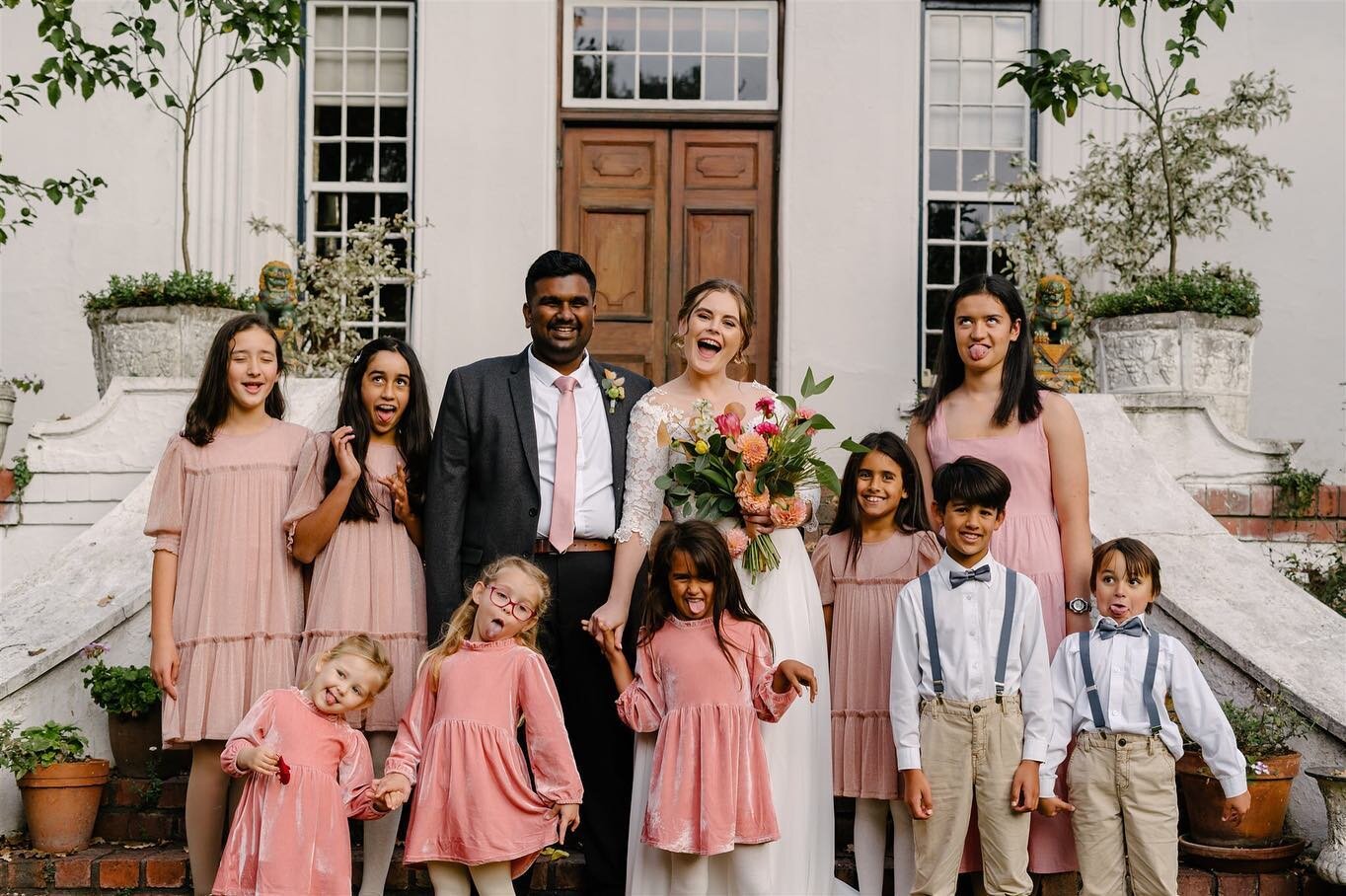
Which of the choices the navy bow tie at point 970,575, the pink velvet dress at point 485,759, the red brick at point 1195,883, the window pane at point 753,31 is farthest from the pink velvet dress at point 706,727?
the window pane at point 753,31

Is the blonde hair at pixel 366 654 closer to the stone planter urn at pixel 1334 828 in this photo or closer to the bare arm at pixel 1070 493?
the bare arm at pixel 1070 493

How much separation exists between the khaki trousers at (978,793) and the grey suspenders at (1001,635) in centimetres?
6

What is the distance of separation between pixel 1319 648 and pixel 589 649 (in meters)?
2.60

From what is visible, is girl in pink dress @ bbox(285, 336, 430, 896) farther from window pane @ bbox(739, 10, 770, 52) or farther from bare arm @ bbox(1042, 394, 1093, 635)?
window pane @ bbox(739, 10, 770, 52)

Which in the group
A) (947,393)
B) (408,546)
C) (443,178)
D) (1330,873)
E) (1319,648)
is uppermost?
(443,178)

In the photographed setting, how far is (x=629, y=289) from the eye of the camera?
888 centimetres

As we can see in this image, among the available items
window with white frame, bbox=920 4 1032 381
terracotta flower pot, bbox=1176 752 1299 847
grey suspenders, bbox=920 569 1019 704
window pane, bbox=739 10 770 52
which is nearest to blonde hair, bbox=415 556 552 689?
grey suspenders, bbox=920 569 1019 704

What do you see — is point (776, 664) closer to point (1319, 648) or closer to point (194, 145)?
point (1319, 648)

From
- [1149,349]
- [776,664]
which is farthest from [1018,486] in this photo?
[1149,349]

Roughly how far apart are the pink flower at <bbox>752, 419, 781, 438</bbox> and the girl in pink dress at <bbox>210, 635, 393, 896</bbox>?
1287mm

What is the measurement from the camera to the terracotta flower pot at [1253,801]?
13.5 ft

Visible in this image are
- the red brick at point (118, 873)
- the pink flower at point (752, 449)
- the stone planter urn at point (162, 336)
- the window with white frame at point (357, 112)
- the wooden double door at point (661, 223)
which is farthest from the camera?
the window with white frame at point (357, 112)

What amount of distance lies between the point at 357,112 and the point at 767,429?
6206 mm

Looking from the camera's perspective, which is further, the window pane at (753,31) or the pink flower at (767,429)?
the window pane at (753,31)
